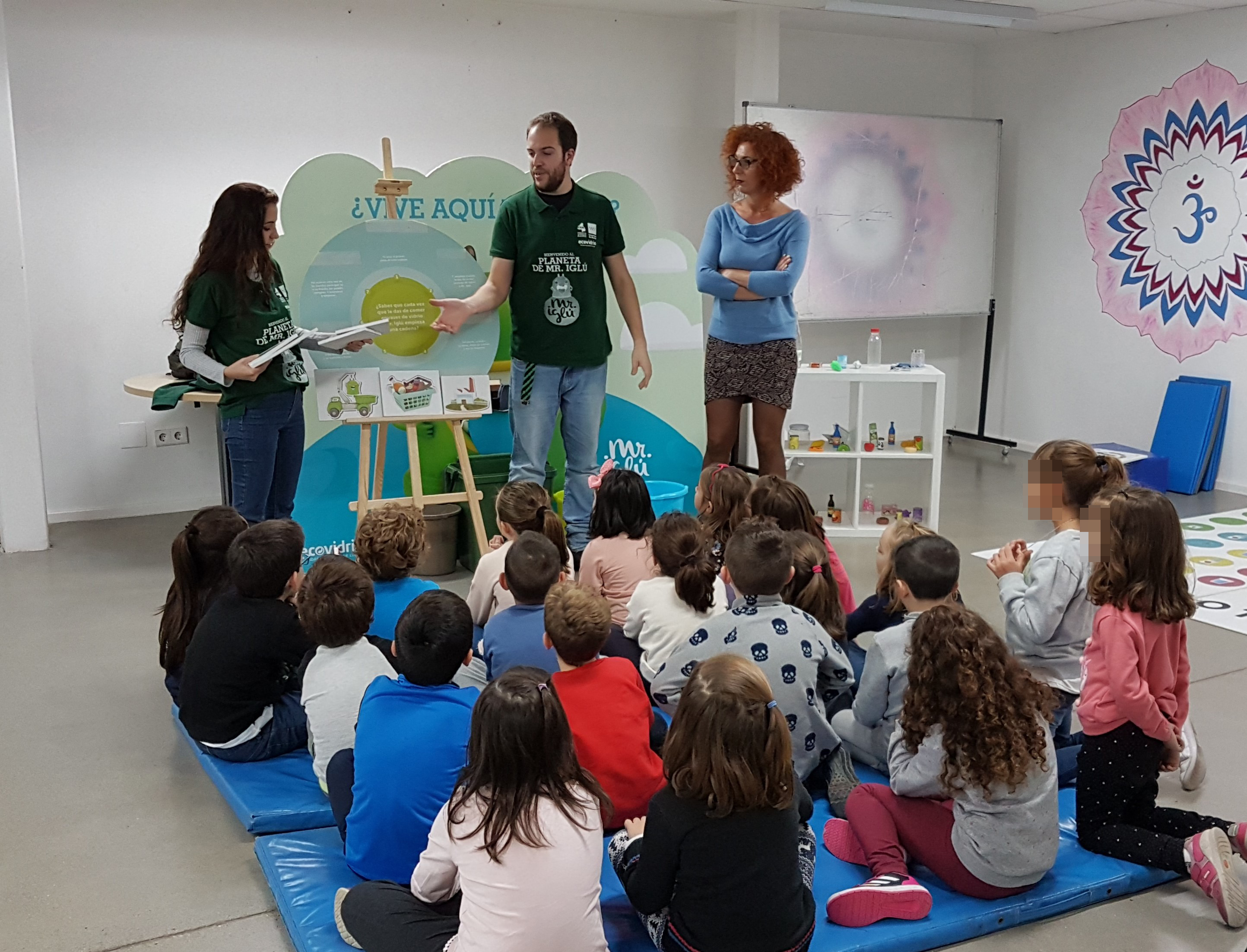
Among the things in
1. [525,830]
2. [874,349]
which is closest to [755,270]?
[874,349]

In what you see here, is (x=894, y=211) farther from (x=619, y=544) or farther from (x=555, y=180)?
(x=619, y=544)

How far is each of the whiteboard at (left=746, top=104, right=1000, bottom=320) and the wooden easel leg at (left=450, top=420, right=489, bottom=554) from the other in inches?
119

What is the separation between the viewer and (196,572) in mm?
3186

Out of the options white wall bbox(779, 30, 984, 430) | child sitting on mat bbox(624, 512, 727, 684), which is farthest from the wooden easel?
white wall bbox(779, 30, 984, 430)

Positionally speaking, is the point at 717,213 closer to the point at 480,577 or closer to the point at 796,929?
the point at 480,577

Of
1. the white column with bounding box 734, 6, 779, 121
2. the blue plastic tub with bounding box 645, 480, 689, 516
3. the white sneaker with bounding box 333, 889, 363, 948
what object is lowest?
the white sneaker with bounding box 333, 889, 363, 948

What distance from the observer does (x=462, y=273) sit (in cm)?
457

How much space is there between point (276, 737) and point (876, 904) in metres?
1.60

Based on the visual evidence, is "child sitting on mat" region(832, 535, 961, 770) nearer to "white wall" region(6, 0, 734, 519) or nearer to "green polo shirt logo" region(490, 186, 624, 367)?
"green polo shirt logo" region(490, 186, 624, 367)

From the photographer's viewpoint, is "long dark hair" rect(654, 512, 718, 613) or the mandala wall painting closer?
"long dark hair" rect(654, 512, 718, 613)

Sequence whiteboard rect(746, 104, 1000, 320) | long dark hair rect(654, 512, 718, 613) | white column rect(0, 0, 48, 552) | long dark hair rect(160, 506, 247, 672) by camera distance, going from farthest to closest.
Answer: whiteboard rect(746, 104, 1000, 320) → white column rect(0, 0, 48, 552) → long dark hair rect(160, 506, 247, 672) → long dark hair rect(654, 512, 718, 613)

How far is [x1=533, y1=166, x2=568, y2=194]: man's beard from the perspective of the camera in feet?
14.4

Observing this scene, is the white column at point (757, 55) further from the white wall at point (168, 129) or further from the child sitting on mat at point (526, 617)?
the child sitting on mat at point (526, 617)

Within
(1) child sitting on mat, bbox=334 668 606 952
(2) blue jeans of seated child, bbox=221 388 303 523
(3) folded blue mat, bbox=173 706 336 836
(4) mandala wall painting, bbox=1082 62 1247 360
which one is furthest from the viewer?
(4) mandala wall painting, bbox=1082 62 1247 360
